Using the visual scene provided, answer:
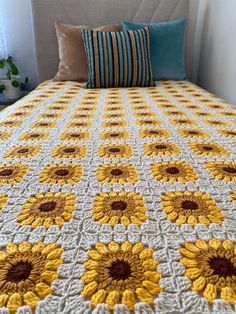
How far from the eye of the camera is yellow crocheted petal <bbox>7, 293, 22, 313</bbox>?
0.36 metres

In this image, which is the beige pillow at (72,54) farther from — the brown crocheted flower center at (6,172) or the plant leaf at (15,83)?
the brown crocheted flower center at (6,172)

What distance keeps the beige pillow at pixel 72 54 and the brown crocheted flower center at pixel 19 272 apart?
1.67 m

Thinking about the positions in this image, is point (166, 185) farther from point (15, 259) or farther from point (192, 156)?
point (15, 259)

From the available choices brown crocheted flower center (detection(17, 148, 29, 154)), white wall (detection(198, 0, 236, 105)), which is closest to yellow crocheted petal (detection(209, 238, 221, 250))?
brown crocheted flower center (detection(17, 148, 29, 154))

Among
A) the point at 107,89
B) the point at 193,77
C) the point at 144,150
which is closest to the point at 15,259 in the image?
the point at 144,150

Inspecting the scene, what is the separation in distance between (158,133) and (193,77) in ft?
5.92

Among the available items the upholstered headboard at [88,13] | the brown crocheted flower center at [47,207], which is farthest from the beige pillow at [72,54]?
the brown crocheted flower center at [47,207]

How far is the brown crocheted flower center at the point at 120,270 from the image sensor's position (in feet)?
1.35

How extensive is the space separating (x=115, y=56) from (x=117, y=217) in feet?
4.70

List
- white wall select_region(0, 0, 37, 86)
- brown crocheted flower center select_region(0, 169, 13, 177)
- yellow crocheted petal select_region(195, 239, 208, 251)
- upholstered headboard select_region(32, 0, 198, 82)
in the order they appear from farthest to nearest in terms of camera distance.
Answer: white wall select_region(0, 0, 37, 86)
upholstered headboard select_region(32, 0, 198, 82)
brown crocheted flower center select_region(0, 169, 13, 177)
yellow crocheted petal select_region(195, 239, 208, 251)

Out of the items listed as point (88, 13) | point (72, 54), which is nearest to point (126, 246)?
point (72, 54)

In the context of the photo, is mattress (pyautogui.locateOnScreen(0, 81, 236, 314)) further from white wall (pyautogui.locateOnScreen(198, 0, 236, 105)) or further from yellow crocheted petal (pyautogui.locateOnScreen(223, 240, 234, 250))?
white wall (pyautogui.locateOnScreen(198, 0, 236, 105))

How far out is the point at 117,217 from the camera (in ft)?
1.75

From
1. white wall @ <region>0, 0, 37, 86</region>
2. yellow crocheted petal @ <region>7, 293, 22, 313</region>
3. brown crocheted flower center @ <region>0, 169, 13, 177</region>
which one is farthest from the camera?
white wall @ <region>0, 0, 37, 86</region>
